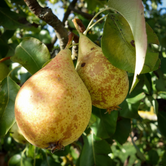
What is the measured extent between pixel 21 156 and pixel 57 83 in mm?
1168

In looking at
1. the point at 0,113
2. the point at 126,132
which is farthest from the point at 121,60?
the point at 126,132

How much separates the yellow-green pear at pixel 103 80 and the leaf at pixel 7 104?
0.37m

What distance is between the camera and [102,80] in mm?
675

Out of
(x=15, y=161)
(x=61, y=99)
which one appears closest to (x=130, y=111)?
(x=61, y=99)

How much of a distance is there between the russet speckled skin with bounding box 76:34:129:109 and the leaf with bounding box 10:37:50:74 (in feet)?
0.82

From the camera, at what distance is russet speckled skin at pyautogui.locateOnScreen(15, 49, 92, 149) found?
1.74ft

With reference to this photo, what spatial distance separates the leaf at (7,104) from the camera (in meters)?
0.76

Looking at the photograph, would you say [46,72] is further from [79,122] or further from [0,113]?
[0,113]

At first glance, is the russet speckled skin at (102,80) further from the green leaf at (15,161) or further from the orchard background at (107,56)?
the green leaf at (15,161)

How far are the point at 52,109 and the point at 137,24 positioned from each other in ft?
1.19

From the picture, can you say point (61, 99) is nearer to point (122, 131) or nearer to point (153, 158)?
point (122, 131)

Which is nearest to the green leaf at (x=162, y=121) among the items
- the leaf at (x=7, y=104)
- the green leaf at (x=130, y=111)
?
the green leaf at (x=130, y=111)

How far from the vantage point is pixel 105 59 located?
2.34ft

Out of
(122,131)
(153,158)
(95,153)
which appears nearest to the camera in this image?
(95,153)
